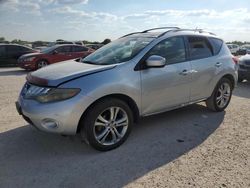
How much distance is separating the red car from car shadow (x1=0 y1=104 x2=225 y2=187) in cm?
974

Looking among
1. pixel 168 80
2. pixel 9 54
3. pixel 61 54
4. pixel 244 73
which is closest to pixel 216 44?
pixel 168 80

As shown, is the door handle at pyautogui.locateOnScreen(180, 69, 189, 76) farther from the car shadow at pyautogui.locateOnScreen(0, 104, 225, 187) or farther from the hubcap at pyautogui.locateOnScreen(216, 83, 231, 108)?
the hubcap at pyautogui.locateOnScreen(216, 83, 231, 108)

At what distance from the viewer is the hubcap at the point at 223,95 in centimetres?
591

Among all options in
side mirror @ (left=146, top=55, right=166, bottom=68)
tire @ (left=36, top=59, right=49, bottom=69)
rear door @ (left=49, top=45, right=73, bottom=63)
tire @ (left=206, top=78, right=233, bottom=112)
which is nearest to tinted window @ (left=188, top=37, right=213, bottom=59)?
tire @ (left=206, top=78, right=233, bottom=112)

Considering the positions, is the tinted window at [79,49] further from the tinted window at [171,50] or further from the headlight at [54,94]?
the headlight at [54,94]

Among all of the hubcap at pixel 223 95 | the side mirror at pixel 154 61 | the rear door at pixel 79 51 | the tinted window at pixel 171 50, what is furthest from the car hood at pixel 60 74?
the rear door at pixel 79 51

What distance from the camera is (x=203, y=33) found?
5652mm

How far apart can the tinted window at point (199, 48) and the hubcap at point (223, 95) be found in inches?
33.3

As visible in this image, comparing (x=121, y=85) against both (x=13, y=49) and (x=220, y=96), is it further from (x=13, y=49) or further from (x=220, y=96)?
(x=13, y=49)

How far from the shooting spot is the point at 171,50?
192 inches

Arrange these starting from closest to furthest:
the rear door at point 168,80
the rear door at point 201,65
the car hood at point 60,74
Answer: the car hood at point 60,74 → the rear door at point 168,80 → the rear door at point 201,65

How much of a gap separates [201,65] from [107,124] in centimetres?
228

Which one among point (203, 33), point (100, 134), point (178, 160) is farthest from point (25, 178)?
point (203, 33)

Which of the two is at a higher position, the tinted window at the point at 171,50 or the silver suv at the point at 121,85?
the tinted window at the point at 171,50
